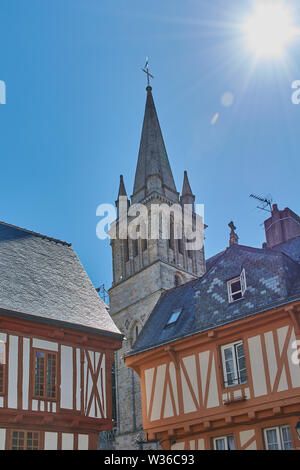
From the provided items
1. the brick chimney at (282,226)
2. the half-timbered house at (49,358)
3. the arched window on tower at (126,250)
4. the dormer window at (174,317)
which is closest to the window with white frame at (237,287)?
the dormer window at (174,317)

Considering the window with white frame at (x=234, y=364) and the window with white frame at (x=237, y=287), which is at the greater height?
the window with white frame at (x=237, y=287)

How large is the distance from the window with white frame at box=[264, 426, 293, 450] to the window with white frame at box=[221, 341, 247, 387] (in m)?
1.27

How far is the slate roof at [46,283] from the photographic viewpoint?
49.3ft

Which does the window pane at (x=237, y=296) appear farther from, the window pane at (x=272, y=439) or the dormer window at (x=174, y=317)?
the window pane at (x=272, y=439)

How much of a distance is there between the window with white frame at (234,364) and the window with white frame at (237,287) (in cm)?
131

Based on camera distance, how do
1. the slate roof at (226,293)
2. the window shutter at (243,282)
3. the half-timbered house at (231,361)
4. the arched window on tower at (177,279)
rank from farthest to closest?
the arched window on tower at (177,279)
the window shutter at (243,282)
the slate roof at (226,293)
the half-timbered house at (231,361)

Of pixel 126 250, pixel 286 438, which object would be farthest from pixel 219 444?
pixel 126 250

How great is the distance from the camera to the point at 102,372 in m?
15.7

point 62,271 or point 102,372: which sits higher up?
point 62,271

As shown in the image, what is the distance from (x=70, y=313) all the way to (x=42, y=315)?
122cm

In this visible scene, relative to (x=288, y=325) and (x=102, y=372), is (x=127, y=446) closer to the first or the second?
(x=102, y=372)

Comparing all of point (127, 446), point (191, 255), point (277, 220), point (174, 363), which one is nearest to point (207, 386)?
point (174, 363)

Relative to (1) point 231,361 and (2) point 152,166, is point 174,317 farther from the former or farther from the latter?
(2) point 152,166

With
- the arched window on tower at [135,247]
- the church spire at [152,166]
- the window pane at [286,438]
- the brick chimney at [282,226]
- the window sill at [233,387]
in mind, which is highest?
the church spire at [152,166]
